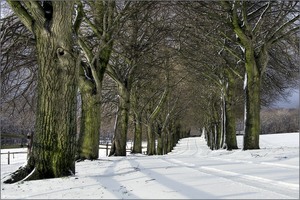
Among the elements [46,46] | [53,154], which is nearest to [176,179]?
[53,154]

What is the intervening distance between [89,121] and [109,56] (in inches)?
92.5

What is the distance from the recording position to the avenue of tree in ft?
19.7

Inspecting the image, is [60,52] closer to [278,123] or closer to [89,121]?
[89,121]

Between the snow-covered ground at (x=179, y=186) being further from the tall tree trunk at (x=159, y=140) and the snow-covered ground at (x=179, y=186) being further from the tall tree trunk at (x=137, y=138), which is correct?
the tall tree trunk at (x=159, y=140)

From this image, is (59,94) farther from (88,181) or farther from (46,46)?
(88,181)

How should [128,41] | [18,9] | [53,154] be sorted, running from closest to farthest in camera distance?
[53,154] < [18,9] < [128,41]

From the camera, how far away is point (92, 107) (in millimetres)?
10453

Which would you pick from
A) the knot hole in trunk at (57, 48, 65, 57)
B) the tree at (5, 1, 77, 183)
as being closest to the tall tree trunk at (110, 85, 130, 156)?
the tree at (5, 1, 77, 183)

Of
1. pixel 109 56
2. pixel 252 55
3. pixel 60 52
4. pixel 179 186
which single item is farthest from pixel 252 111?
pixel 179 186

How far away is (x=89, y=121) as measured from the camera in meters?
10.6

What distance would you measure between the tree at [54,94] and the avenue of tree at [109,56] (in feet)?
0.06

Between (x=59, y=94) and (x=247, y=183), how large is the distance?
361cm

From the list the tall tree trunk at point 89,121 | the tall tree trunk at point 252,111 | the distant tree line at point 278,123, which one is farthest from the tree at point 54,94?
the distant tree line at point 278,123

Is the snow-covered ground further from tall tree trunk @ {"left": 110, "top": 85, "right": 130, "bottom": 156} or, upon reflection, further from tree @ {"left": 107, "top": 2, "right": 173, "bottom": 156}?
tall tree trunk @ {"left": 110, "top": 85, "right": 130, "bottom": 156}
